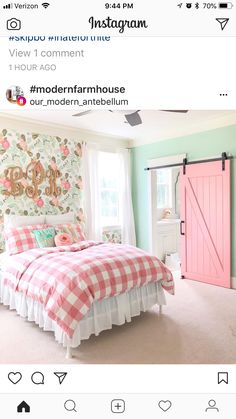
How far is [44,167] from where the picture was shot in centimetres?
382

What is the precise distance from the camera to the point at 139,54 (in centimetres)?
83

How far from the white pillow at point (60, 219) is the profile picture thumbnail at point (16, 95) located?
2.87 metres

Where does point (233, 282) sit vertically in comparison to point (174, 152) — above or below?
below

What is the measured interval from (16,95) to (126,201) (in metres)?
4.00

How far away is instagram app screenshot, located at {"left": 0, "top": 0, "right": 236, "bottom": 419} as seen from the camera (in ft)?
2.31

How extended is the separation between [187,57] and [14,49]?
1.73 ft
